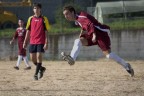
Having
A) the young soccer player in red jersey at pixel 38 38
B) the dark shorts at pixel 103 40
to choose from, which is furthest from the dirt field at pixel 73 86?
the dark shorts at pixel 103 40

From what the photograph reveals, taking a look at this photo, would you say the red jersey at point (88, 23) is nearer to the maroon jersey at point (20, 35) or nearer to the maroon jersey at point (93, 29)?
the maroon jersey at point (93, 29)

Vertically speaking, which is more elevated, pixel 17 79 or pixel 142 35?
pixel 17 79

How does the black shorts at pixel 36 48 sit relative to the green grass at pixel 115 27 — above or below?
above

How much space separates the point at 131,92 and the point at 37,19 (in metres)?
3.57

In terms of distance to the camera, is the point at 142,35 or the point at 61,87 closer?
the point at 61,87

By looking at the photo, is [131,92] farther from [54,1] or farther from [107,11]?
[54,1]

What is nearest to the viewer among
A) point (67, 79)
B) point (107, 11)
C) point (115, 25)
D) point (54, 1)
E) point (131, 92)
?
point (131, 92)

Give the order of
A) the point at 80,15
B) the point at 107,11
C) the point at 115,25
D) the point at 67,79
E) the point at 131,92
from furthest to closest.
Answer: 1. the point at 107,11
2. the point at 115,25
3. the point at 67,79
4. the point at 80,15
5. the point at 131,92

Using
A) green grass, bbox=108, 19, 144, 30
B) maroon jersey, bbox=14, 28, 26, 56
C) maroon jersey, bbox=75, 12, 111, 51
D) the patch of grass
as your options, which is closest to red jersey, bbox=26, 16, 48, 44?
maroon jersey, bbox=75, 12, 111, 51

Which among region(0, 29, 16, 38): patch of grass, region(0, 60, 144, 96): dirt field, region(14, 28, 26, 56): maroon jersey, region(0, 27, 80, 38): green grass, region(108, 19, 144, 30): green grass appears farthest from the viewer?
region(0, 29, 16, 38): patch of grass

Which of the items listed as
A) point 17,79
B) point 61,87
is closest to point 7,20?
point 17,79

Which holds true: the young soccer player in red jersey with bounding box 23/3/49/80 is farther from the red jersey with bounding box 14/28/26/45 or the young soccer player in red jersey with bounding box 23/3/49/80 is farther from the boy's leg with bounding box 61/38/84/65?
the red jersey with bounding box 14/28/26/45

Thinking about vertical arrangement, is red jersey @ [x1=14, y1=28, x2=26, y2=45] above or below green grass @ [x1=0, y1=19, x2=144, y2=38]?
above

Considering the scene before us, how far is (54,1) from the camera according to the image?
33000mm
